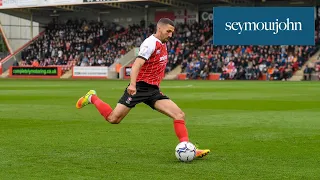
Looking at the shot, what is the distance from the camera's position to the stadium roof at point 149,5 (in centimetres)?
6450

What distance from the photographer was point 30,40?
263 ft

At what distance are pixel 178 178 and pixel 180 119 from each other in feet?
6.28

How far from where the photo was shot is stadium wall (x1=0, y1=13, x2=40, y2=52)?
82.9 metres

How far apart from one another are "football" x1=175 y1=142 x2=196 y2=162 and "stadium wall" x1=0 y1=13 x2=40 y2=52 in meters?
74.9

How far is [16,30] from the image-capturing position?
83.8 meters

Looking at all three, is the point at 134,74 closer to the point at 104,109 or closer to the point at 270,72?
the point at 104,109

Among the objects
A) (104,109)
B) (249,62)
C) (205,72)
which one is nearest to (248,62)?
(249,62)

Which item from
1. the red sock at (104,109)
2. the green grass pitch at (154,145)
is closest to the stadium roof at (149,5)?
the green grass pitch at (154,145)

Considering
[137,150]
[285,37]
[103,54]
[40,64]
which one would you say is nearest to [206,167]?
[137,150]

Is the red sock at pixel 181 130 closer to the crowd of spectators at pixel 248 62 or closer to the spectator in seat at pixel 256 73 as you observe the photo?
the crowd of spectators at pixel 248 62

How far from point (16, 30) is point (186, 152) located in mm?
77272

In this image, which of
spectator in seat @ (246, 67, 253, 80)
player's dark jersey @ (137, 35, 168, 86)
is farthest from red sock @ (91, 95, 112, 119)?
spectator in seat @ (246, 67, 253, 80)

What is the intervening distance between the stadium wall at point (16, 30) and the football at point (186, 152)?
74.9 meters

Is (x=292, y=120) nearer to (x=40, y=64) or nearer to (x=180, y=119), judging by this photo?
(x=180, y=119)
